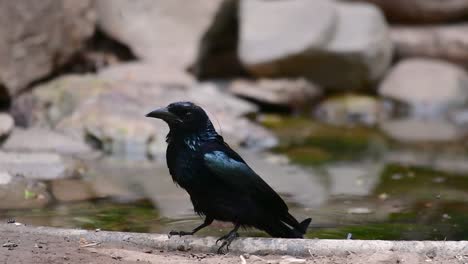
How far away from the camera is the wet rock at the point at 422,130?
9586 millimetres

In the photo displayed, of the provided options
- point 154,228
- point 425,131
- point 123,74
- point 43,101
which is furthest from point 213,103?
point 154,228

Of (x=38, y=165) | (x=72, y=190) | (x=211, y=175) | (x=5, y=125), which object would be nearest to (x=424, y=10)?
(x=5, y=125)

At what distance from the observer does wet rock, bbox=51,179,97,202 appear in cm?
616

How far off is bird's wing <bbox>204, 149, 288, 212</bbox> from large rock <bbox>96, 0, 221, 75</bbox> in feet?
19.8

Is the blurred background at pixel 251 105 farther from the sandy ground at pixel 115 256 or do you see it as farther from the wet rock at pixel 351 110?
the sandy ground at pixel 115 256

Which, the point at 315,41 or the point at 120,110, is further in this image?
the point at 315,41

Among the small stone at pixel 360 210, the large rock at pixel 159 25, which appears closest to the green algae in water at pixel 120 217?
the small stone at pixel 360 210

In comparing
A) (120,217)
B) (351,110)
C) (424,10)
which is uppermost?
(424,10)

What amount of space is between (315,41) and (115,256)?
272 inches

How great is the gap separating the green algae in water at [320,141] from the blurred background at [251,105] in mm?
23

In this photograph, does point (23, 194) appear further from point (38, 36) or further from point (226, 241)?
point (38, 36)

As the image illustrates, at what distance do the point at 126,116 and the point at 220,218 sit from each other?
4039mm

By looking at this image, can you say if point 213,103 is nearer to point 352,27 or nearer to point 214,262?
point 352,27

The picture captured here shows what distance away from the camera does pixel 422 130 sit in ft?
33.1
